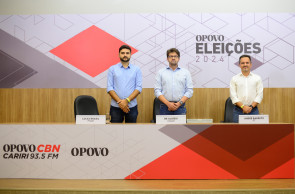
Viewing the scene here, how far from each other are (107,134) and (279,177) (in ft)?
4.86

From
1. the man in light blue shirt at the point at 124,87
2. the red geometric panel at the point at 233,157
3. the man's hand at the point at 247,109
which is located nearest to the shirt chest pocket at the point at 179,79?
the man in light blue shirt at the point at 124,87

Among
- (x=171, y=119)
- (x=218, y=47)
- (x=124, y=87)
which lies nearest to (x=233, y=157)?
(x=171, y=119)

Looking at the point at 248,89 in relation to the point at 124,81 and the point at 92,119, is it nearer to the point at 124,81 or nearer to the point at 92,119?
the point at 124,81

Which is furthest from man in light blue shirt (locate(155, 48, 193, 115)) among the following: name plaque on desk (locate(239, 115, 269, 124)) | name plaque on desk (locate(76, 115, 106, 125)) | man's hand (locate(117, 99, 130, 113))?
name plaque on desk (locate(76, 115, 106, 125))

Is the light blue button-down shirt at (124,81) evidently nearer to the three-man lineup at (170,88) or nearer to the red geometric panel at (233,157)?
the three-man lineup at (170,88)

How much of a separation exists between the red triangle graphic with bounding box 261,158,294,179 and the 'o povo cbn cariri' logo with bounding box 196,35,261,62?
91.6 inches

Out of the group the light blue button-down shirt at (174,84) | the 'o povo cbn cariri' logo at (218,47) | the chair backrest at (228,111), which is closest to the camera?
the light blue button-down shirt at (174,84)

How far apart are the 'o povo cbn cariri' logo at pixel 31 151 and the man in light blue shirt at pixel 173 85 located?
144 centimetres

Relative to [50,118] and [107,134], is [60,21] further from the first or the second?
[107,134]

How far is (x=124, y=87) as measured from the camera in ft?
11.6

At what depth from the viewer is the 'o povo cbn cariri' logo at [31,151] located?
2.34 metres

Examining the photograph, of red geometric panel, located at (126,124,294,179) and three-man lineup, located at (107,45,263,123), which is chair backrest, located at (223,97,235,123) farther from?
red geometric panel, located at (126,124,294,179)

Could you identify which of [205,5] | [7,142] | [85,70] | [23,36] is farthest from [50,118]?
[205,5]

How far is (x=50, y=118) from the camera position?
441 centimetres
